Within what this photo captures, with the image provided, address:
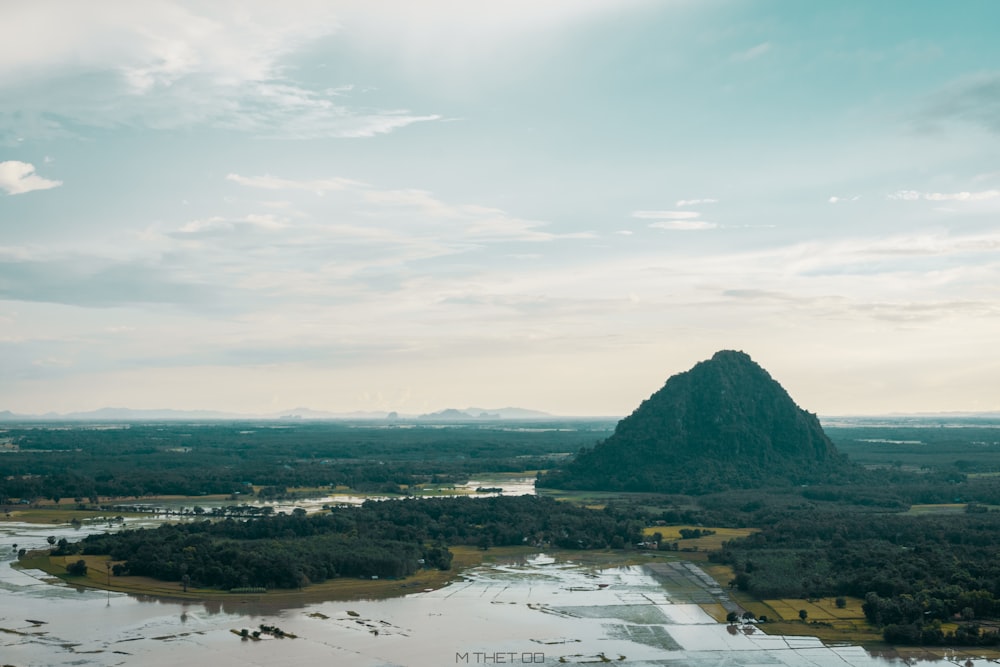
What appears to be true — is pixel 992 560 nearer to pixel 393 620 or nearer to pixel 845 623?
pixel 845 623

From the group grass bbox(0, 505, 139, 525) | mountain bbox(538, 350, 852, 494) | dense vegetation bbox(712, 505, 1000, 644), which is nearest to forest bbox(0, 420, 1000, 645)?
dense vegetation bbox(712, 505, 1000, 644)

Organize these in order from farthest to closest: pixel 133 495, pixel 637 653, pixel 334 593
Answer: pixel 133 495 < pixel 334 593 < pixel 637 653

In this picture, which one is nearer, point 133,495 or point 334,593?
point 334,593

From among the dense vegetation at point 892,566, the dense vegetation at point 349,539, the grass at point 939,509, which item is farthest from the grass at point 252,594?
the grass at point 939,509

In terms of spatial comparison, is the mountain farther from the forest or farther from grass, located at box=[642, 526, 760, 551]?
grass, located at box=[642, 526, 760, 551]

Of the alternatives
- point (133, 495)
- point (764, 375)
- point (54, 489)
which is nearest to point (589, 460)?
point (764, 375)

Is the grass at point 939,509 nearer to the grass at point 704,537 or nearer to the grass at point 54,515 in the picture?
the grass at point 704,537

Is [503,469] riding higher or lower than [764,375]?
lower

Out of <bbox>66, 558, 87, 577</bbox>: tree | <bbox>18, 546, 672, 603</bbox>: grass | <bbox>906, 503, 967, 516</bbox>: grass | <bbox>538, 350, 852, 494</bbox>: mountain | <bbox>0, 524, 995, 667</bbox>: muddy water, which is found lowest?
<bbox>0, 524, 995, 667</bbox>: muddy water
